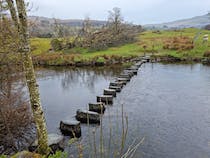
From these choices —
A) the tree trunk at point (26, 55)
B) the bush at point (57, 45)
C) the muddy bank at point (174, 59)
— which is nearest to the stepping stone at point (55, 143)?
the tree trunk at point (26, 55)

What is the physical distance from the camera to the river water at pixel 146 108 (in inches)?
414

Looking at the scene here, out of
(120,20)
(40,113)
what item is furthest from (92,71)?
(120,20)

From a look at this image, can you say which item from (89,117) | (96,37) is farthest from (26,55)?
(96,37)

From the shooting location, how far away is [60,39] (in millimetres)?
49375

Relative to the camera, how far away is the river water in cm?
1052

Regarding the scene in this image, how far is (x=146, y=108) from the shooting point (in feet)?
51.2

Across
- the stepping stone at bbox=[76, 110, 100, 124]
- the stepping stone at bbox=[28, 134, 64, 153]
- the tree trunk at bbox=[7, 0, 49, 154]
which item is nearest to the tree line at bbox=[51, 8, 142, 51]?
the stepping stone at bbox=[76, 110, 100, 124]

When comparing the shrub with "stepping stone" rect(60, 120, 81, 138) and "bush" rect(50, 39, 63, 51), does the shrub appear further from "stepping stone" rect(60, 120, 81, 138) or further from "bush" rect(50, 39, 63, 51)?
"stepping stone" rect(60, 120, 81, 138)

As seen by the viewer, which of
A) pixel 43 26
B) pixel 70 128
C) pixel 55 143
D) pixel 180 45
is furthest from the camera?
pixel 43 26

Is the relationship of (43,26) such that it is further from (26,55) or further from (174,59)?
(26,55)

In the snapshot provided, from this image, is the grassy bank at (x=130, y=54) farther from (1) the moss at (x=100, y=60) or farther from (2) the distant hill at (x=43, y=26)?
(2) the distant hill at (x=43, y=26)

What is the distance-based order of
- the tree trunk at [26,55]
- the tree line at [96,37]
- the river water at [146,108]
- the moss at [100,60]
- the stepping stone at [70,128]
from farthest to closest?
the tree line at [96,37]
the moss at [100,60]
the stepping stone at [70,128]
the river water at [146,108]
the tree trunk at [26,55]

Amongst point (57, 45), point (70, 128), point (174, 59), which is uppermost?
point (57, 45)

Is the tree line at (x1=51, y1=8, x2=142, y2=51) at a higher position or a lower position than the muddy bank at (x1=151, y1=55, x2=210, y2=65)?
higher
